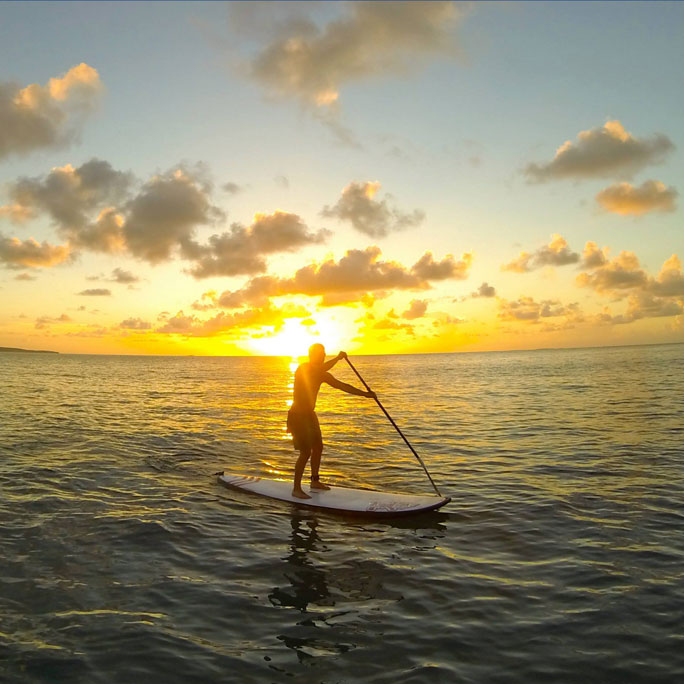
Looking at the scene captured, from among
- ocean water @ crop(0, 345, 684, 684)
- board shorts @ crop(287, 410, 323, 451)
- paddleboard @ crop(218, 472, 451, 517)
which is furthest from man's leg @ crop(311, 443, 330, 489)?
ocean water @ crop(0, 345, 684, 684)

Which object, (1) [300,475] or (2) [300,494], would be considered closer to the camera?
(2) [300,494]

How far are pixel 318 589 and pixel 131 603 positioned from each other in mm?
2428

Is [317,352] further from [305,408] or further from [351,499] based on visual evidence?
[351,499]

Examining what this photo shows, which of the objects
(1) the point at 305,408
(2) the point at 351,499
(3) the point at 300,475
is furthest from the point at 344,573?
(1) the point at 305,408

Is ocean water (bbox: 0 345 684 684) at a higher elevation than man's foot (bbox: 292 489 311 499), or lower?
lower

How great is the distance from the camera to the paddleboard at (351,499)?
33.6 feet

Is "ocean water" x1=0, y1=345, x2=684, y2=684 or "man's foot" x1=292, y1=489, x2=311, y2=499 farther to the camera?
"man's foot" x1=292, y1=489, x2=311, y2=499

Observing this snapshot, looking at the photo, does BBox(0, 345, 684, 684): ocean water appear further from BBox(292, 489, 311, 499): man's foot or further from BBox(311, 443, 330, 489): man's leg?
BBox(311, 443, 330, 489): man's leg

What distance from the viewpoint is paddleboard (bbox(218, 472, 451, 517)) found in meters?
10.2

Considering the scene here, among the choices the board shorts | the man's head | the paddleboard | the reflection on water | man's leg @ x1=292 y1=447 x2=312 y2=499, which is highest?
the man's head

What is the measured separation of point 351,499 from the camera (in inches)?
430

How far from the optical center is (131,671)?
5191mm

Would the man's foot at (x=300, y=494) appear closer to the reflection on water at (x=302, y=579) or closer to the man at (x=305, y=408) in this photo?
the man at (x=305, y=408)

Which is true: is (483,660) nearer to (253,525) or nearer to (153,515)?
(253,525)
